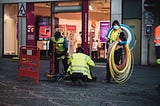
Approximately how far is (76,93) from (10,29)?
16.2 meters

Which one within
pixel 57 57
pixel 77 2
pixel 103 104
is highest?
pixel 77 2

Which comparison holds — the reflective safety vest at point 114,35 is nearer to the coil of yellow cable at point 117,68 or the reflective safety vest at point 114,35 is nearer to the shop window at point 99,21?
the coil of yellow cable at point 117,68

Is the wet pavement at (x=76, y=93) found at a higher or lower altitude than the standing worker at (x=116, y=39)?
lower

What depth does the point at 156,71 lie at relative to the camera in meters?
18.7

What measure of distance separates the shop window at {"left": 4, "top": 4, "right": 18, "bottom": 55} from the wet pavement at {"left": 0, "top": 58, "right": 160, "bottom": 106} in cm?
1165

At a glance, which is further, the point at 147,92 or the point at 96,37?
the point at 96,37

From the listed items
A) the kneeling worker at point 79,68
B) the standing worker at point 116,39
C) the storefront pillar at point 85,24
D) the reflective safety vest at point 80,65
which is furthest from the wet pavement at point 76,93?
the storefront pillar at point 85,24

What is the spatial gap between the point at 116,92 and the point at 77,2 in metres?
12.8

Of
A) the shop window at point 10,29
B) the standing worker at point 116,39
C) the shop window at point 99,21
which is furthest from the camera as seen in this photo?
the shop window at point 10,29

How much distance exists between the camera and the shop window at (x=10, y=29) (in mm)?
26741

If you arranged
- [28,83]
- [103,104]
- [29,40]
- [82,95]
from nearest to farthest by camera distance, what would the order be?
[103,104], [82,95], [28,83], [29,40]

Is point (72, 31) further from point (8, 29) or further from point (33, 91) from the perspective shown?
point (33, 91)

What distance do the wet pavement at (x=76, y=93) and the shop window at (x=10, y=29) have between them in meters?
11.7

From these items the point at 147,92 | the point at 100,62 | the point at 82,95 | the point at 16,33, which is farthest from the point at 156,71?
the point at 16,33
